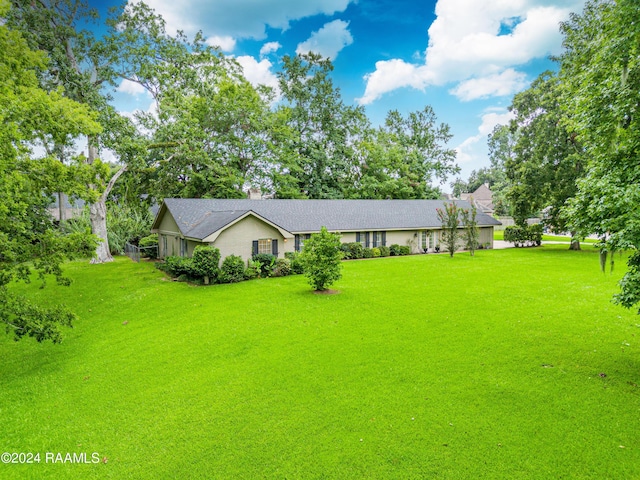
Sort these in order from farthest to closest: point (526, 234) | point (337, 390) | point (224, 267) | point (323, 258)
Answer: point (526, 234), point (224, 267), point (323, 258), point (337, 390)

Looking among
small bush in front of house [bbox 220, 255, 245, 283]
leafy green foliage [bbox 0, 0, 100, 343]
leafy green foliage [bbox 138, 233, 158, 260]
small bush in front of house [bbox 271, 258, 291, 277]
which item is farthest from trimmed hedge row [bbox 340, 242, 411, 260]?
leafy green foliage [bbox 0, 0, 100, 343]

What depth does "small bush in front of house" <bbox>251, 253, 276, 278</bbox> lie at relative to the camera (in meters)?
20.4

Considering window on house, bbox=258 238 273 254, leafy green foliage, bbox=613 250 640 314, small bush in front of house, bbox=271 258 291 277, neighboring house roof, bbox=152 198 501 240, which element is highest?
neighboring house roof, bbox=152 198 501 240

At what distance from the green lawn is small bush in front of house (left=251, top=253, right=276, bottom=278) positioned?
19.2 ft

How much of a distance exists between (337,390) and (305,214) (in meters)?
20.9

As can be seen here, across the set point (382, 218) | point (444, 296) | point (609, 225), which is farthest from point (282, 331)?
point (382, 218)

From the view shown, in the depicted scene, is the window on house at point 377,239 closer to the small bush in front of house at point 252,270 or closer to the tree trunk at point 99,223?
the small bush in front of house at point 252,270

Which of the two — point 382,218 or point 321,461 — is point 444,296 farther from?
point 382,218

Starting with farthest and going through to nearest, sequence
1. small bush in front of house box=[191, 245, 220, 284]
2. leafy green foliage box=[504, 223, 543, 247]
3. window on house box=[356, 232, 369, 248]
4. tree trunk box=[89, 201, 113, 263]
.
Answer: leafy green foliage box=[504, 223, 543, 247]
window on house box=[356, 232, 369, 248]
tree trunk box=[89, 201, 113, 263]
small bush in front of house box=[191, 245, 220, 284]

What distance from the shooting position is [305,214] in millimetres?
27375

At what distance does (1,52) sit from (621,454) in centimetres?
1820

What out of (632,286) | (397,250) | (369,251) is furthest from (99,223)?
(632,286)

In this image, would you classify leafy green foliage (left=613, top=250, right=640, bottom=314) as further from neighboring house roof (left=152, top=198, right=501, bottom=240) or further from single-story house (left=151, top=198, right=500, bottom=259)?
neighboring house roof (left=152, top=198, right=501, bottom=240)

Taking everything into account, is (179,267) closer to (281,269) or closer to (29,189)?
(281,269)
